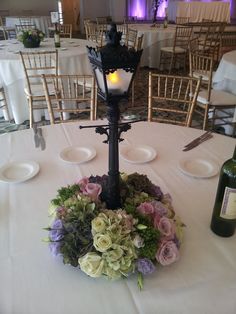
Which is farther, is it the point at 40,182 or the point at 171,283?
the point at 40,182

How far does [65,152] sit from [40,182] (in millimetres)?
240

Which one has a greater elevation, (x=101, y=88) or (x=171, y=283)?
(x=101, y=88)

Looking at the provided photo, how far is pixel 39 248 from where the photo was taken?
82 cm

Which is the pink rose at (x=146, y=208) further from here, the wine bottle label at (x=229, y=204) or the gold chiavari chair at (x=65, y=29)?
the gold chiavari chair at (x=65, y=29)

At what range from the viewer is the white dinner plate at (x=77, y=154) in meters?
1.25

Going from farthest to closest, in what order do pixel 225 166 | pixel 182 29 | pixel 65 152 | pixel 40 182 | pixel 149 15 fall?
pixel 149 15 < pixel 182 29 < pixel 65 152 < pixel 40 182 < pixel 225 166

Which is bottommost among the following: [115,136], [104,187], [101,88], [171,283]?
[171,283]

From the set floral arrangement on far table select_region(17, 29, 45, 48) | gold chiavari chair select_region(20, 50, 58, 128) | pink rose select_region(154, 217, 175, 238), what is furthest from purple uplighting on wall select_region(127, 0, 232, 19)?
pink rose select_region(154, 217, 175, 238)

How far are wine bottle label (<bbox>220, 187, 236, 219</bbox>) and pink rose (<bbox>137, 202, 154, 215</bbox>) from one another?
208 mm

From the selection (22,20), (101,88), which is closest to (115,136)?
(101,88)

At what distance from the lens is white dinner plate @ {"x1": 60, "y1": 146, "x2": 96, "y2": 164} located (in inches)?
49.3

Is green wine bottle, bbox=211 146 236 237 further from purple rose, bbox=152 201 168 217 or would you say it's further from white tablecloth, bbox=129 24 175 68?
white tablecloth, bbox=129 24 175 68

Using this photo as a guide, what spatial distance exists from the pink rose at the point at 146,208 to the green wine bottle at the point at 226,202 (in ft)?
0.68

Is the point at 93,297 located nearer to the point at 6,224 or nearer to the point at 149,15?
the point at 6,224
